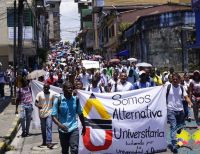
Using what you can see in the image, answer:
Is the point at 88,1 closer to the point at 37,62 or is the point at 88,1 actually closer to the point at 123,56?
the point at 37,62

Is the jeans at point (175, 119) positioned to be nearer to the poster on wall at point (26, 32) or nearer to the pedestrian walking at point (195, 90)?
the pedestrian walking at point (195, 90)

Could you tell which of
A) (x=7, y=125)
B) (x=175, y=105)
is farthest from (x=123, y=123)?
(x=7, y=125)

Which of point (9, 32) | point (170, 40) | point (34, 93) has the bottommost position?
point (34, 93)

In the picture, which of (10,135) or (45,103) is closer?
(45,103)

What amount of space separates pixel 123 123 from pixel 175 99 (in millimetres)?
1614

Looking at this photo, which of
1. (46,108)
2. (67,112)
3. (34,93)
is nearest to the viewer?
(67,112)

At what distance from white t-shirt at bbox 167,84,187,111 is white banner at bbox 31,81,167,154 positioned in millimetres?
716

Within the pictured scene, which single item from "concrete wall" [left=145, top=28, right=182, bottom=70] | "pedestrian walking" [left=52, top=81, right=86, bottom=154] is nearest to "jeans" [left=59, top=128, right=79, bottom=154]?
"pedestrian walking" [left=52, top=81, right=86, bottom=154]

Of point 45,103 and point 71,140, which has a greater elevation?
point 45,103

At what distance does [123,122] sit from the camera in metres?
10.2

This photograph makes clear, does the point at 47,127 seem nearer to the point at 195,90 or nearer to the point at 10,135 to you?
the point at 10,135

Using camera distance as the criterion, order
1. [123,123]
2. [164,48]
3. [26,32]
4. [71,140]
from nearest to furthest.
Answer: [71,140]
[123,123]
[164,48]
[26,32]

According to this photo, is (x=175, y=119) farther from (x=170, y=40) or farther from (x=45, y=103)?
(x=170, y=40)

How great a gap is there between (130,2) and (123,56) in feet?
48.6
